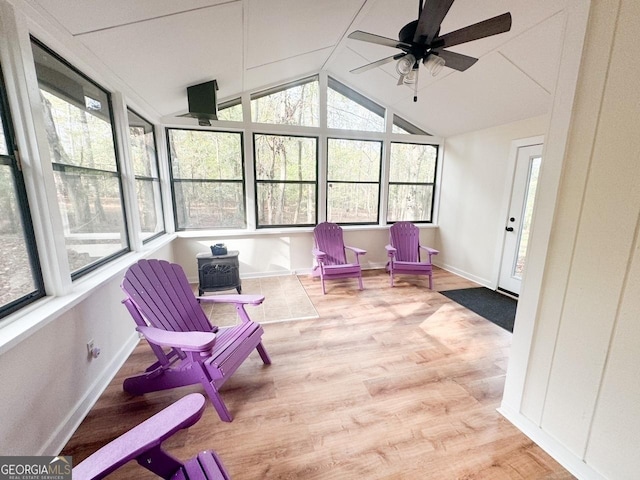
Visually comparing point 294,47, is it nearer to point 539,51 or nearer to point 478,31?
point 478,31

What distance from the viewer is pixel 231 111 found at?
3.80m

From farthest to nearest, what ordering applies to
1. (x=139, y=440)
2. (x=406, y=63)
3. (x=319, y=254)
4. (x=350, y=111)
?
(x=350, y=111) < (x=319, y=254) < (x=406, y=63) < (x=139, y=440)

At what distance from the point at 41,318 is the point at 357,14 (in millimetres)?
3337

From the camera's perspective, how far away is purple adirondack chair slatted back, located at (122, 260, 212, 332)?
1714mm

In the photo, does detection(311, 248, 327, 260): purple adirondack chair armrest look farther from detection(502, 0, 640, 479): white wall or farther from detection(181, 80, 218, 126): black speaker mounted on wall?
detection(502, 0, 640, 479): white wall

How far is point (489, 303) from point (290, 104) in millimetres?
3945

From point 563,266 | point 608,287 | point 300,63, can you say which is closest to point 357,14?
point 300,63

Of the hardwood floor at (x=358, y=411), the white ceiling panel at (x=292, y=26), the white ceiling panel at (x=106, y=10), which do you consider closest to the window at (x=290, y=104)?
the white ceiling panel at (x=292, y=26)

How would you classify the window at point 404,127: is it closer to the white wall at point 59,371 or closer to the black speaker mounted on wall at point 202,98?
the black speaker mounted on wall at point 202,98

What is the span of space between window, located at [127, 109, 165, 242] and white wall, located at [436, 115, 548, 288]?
14.8 feet

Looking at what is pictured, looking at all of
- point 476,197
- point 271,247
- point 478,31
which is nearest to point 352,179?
point 271,247

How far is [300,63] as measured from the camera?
3455mm

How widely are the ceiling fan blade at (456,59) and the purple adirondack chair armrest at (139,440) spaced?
8.52ft

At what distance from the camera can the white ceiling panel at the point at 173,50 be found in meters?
1.85
